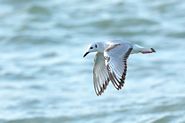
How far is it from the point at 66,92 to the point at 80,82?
39 centimetres

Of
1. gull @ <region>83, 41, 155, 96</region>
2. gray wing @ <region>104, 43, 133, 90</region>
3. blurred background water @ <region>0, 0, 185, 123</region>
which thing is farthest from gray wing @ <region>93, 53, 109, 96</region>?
blurred background water @ <region>0, 0, 185, 123</region>

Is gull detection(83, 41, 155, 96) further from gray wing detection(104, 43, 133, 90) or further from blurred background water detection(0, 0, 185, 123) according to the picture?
blurred background water detection(0, 0, 185, 123)

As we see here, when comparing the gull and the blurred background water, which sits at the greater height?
the blurred background water

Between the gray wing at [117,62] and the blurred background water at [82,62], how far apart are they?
2.63 m

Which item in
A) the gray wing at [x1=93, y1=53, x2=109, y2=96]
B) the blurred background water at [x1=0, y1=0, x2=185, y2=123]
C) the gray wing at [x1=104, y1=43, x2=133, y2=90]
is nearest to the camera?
the gray wing at [x1=104, y1=43, x2=133, y2=90]

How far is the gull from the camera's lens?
312 inches

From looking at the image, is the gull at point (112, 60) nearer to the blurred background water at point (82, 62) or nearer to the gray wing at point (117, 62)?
the gray wing at point (117, 62)

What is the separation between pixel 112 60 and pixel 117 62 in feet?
0.22

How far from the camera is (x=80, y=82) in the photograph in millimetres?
12305

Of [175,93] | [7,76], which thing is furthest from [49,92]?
[175,93]

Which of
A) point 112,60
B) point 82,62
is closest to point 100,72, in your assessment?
point 112,60

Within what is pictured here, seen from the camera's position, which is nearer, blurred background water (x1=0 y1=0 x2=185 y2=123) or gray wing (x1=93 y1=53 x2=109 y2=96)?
gray wing (x1=93 y1=53 x2=109 y2=96)

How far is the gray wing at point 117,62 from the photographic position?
7.89 meters

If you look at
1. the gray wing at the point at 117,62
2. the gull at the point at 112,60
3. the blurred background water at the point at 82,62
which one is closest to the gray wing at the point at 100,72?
the gull at the point at 112,60
